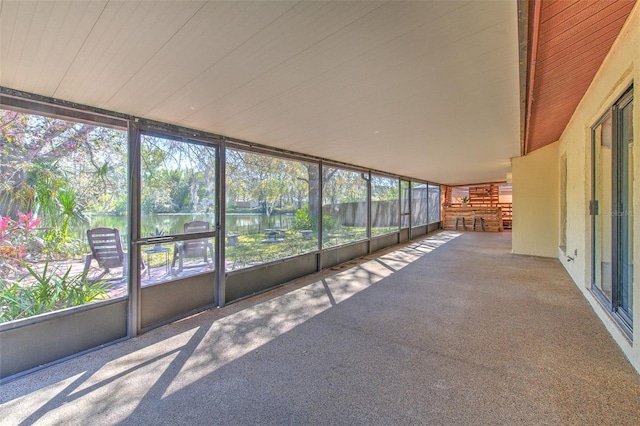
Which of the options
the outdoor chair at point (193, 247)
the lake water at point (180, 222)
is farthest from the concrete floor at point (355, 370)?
the lake water at point (180, 222)

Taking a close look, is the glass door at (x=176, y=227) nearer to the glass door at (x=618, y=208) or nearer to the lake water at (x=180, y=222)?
the lake water at (x=180, y=222)

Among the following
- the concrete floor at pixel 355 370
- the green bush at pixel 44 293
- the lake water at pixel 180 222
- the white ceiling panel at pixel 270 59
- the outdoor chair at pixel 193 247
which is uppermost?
the white ceiling panel at pixel 270 59

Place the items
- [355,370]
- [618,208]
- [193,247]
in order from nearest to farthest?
1. [355,370]
2. [618,208]
3. [193,247]

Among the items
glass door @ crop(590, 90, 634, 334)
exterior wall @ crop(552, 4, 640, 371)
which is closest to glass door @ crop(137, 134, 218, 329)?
exterior wall @ crop(552, 4, 640, 371)

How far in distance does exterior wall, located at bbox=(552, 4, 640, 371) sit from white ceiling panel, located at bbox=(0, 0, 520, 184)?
28.1 inches

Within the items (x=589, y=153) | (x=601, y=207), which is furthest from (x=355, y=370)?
(x=589, y=153)

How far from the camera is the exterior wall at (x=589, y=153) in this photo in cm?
201

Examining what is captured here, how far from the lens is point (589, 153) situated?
3.55 m

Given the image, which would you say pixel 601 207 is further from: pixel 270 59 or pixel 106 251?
pixel 106 251

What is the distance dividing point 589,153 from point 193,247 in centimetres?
502

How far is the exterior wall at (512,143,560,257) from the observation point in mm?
6273

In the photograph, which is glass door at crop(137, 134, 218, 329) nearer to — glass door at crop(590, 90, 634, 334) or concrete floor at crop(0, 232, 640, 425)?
concrete floor at crop(0, 232, 640, 425)

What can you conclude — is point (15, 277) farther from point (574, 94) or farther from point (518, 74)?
point (574, 94)

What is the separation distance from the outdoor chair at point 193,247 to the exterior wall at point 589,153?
3.94 metres
